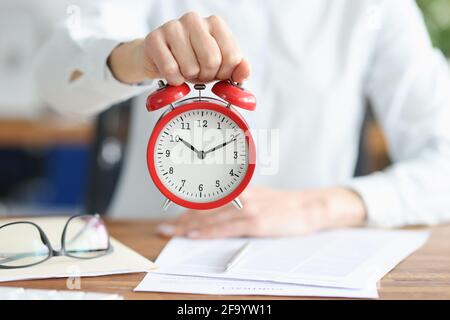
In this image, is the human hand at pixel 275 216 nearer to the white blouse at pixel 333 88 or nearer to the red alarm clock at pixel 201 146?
the white blouse at pixel 333 88

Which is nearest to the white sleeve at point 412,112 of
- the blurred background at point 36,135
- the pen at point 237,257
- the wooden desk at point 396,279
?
the wooden desk at point 396,279

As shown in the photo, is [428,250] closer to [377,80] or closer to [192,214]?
[192,214]

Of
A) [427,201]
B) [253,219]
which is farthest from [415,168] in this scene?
[253,219]

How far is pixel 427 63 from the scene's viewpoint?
3.62 ft

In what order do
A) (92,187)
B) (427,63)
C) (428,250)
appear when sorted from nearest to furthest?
(428,250), (427,63), (92,187)

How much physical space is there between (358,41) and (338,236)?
0.38 metres

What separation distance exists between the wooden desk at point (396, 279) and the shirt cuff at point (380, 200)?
0.10 m

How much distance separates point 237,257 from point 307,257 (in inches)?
3.1

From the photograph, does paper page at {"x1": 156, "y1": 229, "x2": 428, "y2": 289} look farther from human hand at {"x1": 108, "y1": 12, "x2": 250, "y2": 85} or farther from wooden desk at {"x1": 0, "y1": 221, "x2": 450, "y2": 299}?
human hand at {"x1": 108, "y1": 12, "x2": 250, "y2": 85}

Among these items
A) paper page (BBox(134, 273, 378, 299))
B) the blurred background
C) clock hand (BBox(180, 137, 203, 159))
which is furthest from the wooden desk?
the blurred background

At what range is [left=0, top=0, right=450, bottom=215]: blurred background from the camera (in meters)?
2.54

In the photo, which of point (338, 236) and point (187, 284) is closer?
point (187, 284)

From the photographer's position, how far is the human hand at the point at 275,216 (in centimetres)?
86

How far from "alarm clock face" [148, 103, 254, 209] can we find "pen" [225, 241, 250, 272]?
0.08 m
